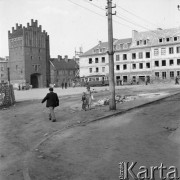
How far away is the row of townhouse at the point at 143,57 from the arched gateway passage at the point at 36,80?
41.8 feet

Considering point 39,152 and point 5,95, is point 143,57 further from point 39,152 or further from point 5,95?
point 39,152

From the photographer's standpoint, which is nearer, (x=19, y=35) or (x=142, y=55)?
(x=142, y=55)

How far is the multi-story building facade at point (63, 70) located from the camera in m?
86.8

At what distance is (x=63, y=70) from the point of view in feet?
295

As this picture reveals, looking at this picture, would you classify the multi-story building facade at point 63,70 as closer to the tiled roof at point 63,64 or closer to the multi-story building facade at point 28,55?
the tiled roof at point 63,64

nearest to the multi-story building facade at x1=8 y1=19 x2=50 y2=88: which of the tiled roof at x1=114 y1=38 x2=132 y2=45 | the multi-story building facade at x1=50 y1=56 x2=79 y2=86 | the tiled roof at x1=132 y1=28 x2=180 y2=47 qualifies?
the multi-story building facade at x1=50 y1=56 x2=79 y2=86

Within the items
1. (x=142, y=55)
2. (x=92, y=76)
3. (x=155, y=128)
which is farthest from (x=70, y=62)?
(x=155, y=128)

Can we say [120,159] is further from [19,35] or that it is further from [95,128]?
[19,35]

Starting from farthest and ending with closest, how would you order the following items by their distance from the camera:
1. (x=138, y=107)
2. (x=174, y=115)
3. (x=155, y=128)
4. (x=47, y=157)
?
(x=138, y=107) < (x=174, y=115) < (x=155, y=128) < (x=47, y=157)

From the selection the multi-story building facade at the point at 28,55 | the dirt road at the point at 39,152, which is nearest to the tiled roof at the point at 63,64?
the multi-story building facade at the point at 28,55

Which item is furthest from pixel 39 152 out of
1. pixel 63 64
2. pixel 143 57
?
pixel 63 64

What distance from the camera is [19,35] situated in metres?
75.8

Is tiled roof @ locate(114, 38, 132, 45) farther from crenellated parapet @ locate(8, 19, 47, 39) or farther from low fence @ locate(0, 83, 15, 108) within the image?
low fence @ locate(0, 83, 15, 108)

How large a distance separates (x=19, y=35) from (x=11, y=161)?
72.4 m
